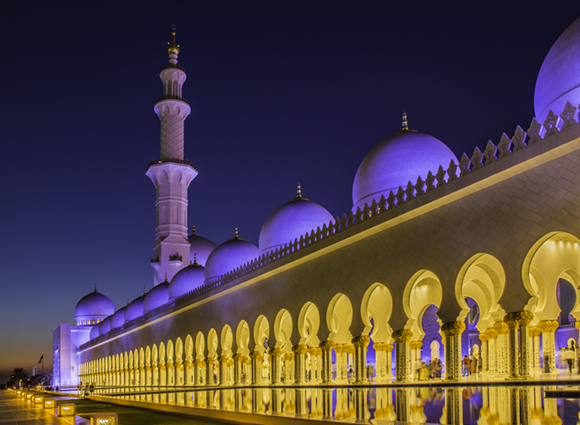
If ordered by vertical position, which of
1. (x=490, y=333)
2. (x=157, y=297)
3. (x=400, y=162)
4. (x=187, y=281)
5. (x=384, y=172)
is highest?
(x=400, y=162)

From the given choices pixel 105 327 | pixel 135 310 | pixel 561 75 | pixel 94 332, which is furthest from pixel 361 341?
pixel 94 332

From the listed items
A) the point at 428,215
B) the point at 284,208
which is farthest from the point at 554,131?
the point at 284,208

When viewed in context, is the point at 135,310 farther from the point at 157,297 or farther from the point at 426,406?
the point at 426,406

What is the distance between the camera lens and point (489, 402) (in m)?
6.27

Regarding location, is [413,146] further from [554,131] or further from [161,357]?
[161,357]

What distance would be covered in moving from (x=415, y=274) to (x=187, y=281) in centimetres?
1293

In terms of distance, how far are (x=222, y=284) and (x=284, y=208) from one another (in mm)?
2692

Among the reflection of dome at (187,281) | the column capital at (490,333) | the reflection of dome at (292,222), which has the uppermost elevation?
the reflection of dome at (292,222)

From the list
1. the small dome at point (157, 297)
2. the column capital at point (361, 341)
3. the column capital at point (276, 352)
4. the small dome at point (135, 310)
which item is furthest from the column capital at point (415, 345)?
the small dome at point (135, 310)

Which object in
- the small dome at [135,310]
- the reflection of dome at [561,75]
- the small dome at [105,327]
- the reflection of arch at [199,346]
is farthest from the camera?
the small dome at [105,327]

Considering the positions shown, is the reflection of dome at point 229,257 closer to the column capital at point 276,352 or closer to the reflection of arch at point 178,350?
the reflection of arch at point 178,350

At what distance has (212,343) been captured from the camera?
59.5 ft

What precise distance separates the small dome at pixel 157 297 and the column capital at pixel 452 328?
16289 millimetres

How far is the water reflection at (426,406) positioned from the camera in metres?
5.27
